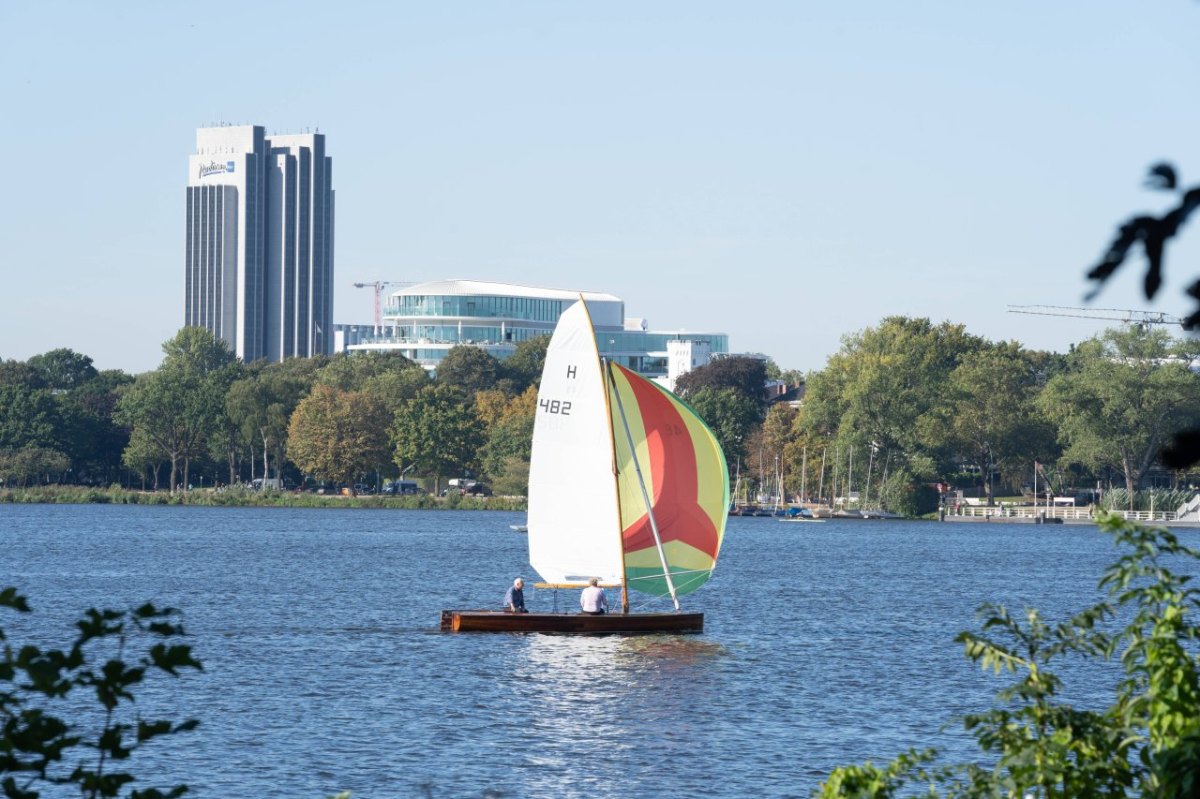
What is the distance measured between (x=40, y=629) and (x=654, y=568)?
16.2 metres

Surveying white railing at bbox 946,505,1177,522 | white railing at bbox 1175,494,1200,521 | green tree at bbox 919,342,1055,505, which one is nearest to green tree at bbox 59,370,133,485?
green tree at bbox 919,342,1055,505

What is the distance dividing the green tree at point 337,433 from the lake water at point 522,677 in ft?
201

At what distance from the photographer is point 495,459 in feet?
485

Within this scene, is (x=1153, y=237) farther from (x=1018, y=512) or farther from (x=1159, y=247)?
(x=1018, y=512)

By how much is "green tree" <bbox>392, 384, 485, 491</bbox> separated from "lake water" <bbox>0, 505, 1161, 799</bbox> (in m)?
60.3

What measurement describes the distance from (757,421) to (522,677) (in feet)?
416

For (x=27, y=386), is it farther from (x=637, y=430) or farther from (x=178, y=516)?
(x=637, y=430)

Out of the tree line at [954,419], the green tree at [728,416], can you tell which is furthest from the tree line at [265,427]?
the tree line at [954,419]

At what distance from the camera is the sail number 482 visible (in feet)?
148

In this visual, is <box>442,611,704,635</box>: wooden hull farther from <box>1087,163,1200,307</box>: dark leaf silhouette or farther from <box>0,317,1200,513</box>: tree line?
<box>0,317,1200,513</box>: tree line

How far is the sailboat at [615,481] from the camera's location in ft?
146

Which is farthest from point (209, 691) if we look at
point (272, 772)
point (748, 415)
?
point (748, 415)

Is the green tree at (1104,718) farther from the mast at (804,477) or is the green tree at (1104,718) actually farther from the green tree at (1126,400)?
the mast at (804,477)

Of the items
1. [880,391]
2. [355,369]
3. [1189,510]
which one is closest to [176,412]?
[355,369]
